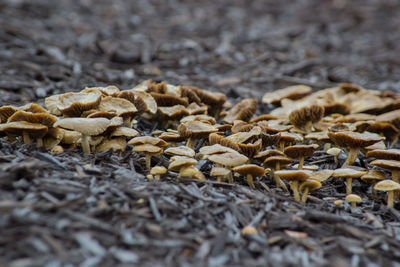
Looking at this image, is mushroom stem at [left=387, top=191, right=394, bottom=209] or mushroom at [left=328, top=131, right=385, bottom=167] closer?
mushroom stem at [left=387, top=191, right=394, bottom=209]

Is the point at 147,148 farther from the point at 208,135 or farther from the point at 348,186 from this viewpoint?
the point at 348,186

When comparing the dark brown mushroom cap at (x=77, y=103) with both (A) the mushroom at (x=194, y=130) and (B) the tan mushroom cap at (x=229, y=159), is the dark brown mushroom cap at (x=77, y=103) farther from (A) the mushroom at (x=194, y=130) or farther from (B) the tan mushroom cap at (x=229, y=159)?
(B) the tan mushroom cap at (x=229, y=159)

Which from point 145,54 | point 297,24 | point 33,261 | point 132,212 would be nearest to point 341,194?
point 132,212

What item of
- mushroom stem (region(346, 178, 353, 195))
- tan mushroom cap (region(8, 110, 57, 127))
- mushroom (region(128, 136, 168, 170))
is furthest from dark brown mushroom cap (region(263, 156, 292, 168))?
tan mushroom cap (region(8, 110, 57, 127))

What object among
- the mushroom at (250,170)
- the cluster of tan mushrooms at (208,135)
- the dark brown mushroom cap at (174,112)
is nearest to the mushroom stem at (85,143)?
the cluster of tan mushrooms at (208,135)

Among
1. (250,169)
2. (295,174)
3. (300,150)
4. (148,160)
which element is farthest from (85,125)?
(300,150)

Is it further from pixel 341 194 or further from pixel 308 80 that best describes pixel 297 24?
pixel 341 194

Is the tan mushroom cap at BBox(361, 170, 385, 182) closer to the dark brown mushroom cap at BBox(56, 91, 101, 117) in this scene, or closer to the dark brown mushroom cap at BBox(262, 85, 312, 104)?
the dark brown mushroom cap at BBox(262, 85, 312, 104)
